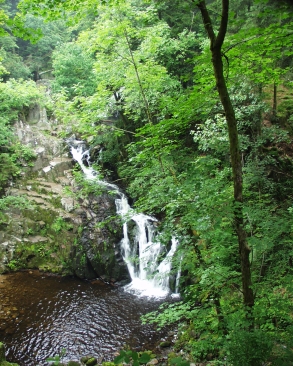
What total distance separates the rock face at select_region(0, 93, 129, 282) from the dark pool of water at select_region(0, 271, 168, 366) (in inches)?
28.6

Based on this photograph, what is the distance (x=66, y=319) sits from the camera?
9.01 m

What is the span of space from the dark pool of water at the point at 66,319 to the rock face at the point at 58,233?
726 mm

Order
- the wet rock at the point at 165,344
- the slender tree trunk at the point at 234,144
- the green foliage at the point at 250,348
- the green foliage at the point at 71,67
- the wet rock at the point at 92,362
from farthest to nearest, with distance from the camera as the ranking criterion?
the green foliage at the point at 71,67 → the wet rock at the point at 165,344 → the wet rock at the point at 92,362 → the green foliage at the point at 250,348 → the slender tree trunk at the point at 234,144

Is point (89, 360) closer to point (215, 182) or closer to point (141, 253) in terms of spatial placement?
point (141, 253)

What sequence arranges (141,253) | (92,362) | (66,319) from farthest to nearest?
(141,253) < (66,319) < (92,362)

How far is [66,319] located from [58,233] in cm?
464

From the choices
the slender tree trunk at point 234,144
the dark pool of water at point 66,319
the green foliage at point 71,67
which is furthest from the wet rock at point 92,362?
the green foliage at point 71,67

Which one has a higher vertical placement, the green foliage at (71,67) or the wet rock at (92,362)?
the green foliage at (71,67)

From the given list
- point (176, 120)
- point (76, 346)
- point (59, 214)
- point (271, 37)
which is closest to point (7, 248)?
point (59, 214)

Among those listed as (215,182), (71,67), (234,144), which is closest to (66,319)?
(215,182)

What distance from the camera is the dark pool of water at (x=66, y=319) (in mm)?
7734

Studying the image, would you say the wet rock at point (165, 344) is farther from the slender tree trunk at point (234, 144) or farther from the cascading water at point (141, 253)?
the slender tree trunk at point (234, 144)

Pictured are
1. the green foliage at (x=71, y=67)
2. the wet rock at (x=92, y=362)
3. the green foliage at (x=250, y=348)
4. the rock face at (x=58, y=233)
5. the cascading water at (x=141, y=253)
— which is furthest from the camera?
the green foliage at (x=71, y=67)

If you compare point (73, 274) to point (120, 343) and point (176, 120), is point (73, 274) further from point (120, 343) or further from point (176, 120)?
point (176, 120)
